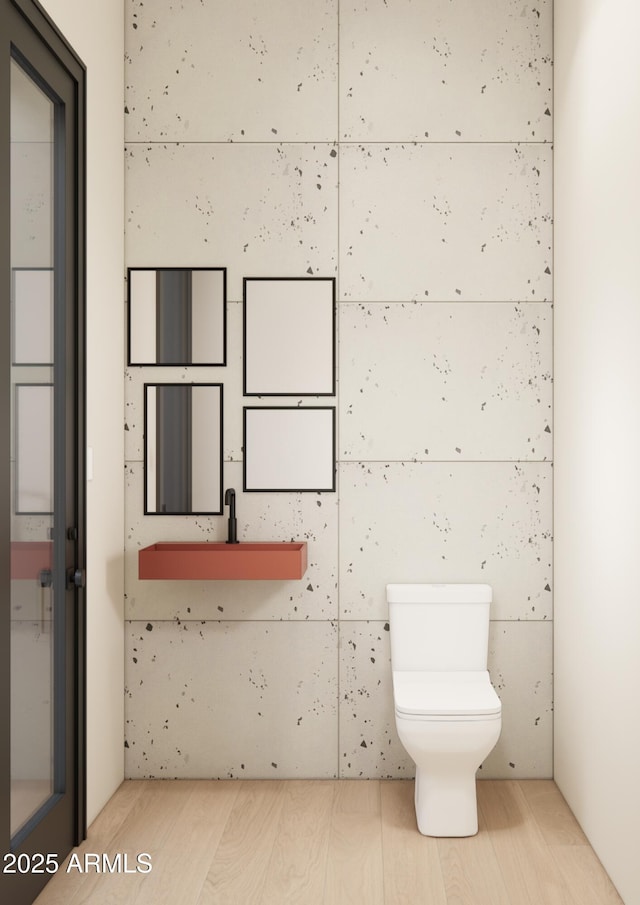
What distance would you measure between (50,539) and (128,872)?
1.07 meters

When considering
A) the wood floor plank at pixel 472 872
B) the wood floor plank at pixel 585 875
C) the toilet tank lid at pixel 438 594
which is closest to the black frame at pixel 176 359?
the toilet tank lid at pixel 438 594

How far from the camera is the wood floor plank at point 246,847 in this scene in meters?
2.44

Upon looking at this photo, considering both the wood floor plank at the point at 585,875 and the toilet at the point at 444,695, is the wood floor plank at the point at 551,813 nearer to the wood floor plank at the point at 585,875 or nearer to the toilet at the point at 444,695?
the wood floor plank at the point at 585,875

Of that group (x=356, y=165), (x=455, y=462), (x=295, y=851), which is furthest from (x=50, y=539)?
(x=356, y=165)

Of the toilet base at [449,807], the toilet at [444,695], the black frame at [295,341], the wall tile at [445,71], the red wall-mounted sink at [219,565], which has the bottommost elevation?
the toilet base at [449,807]

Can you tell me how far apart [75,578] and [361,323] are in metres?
1.50

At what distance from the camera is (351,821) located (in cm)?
292

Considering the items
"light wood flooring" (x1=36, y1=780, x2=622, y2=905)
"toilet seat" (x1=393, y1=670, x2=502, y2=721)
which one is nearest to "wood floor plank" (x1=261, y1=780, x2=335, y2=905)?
"light wood flooring" (x1=36, y1=780, x2=622, y2=905)

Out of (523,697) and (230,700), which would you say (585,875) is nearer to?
(523,697)

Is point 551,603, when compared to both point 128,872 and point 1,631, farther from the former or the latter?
point 1,631

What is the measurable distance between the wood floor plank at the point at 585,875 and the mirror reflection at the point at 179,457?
176 centimetres

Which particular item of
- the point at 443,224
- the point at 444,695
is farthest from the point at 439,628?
the point at 443,224

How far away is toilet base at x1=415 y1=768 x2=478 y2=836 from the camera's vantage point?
2.79 m

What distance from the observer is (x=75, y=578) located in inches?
105
